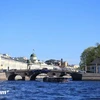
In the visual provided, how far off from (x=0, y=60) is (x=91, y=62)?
34046 mm

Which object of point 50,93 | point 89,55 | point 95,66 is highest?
point 89,55

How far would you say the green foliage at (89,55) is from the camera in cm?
15538

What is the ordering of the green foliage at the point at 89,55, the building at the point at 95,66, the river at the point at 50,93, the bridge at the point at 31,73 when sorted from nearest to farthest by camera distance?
the river at the point at 50,93 → the bridge at the point at 31,73 → the building at the point at 95,66 → the green foliage at the point at 89,55

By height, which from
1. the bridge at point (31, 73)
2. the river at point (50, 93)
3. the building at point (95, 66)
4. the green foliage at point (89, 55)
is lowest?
the river at point (50, 93)

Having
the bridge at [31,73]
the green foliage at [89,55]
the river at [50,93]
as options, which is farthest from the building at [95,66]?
the river at [50,93]

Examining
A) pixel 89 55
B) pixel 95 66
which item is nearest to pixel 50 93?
pixel 95 66

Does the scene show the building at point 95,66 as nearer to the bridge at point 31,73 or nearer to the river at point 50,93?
the bridge at point 31,73

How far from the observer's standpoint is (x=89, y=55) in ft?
518

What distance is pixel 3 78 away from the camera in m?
140

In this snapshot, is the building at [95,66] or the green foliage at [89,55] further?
the green foliage at [89,55]

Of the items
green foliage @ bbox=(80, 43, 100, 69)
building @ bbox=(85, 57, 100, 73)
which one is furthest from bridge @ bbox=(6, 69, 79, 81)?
green foliage @ bbox=(80, 43, 100, 69)

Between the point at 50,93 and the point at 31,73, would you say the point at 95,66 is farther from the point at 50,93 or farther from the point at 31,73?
the point at 50,93

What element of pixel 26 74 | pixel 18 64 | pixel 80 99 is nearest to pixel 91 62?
pixel 26 74

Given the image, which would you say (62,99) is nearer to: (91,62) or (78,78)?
(78,78)
